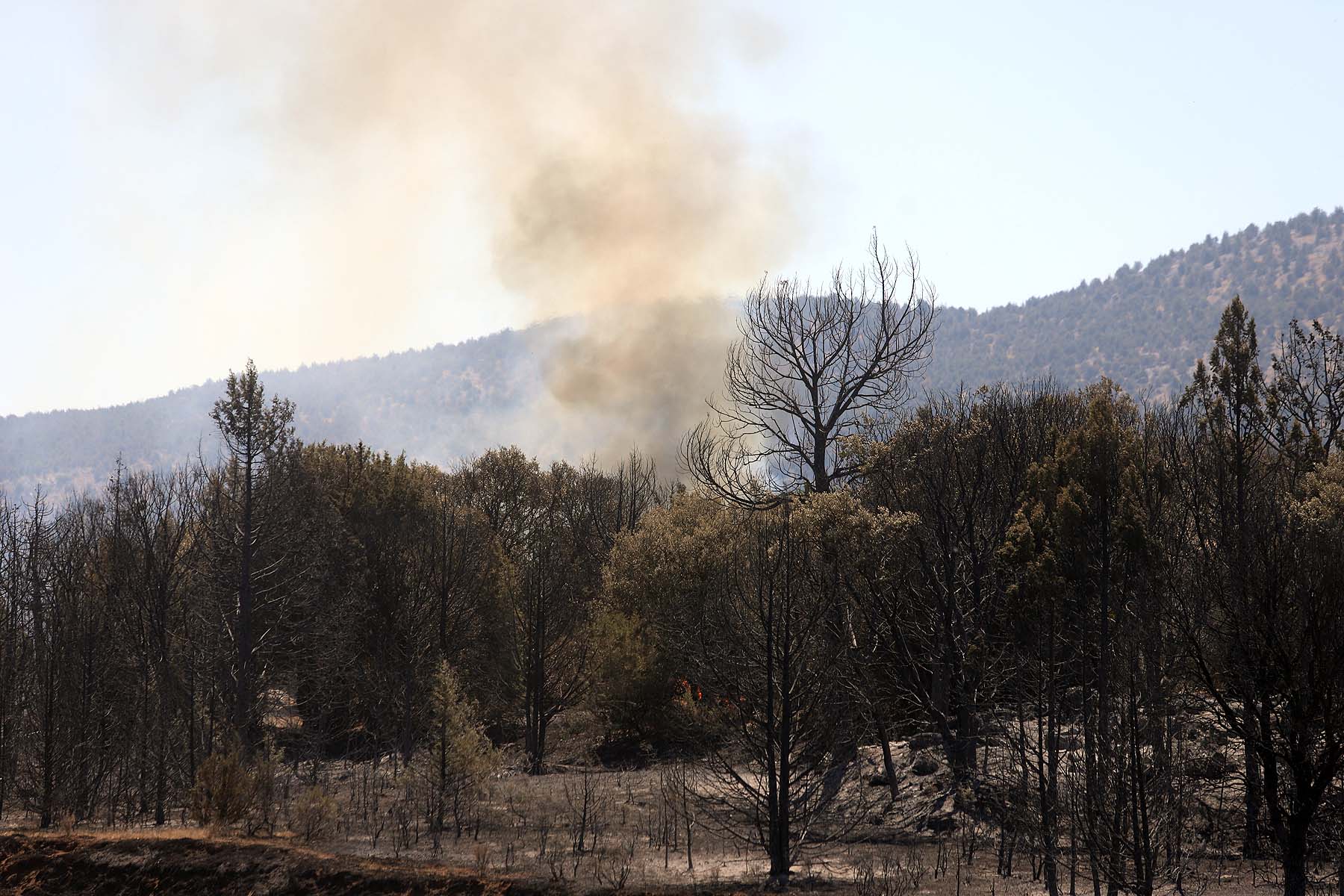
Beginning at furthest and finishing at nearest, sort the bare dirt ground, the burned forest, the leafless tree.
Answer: the leafless tree
the bare dirt ground
the burned forest

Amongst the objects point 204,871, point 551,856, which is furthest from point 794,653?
point 204,871

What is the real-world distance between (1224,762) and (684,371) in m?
65.8

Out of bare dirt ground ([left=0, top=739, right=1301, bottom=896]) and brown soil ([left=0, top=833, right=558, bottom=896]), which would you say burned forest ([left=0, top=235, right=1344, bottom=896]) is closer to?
bare dirt ground ([left=0, top=739, right=1301, bottom=896])

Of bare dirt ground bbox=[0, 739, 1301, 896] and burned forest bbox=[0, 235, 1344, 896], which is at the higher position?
burned forest bbox=[0, 235, 1344, 896]

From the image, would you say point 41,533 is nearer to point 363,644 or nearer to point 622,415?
point 363,644

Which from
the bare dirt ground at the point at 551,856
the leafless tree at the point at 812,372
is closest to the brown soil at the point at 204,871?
the bare dirt ground at the point at 551,856

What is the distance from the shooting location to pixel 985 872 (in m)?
23.2

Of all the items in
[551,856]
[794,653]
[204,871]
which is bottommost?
[204,871]

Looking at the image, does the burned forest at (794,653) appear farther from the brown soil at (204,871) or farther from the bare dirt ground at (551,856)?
the brown soil at (204,871)

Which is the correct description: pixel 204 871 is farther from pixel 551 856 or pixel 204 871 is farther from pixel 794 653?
pixel 794 653

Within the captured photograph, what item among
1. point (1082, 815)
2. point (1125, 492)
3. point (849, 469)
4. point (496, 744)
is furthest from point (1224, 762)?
point (496, 744)

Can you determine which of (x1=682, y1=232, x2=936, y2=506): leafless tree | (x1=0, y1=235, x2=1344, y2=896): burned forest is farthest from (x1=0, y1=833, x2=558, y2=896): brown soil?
(x1=682, y1=232, x2=936, y2=506): leafless tree

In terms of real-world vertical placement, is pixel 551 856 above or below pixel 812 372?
below

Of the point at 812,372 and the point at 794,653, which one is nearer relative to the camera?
the point at 794,653
